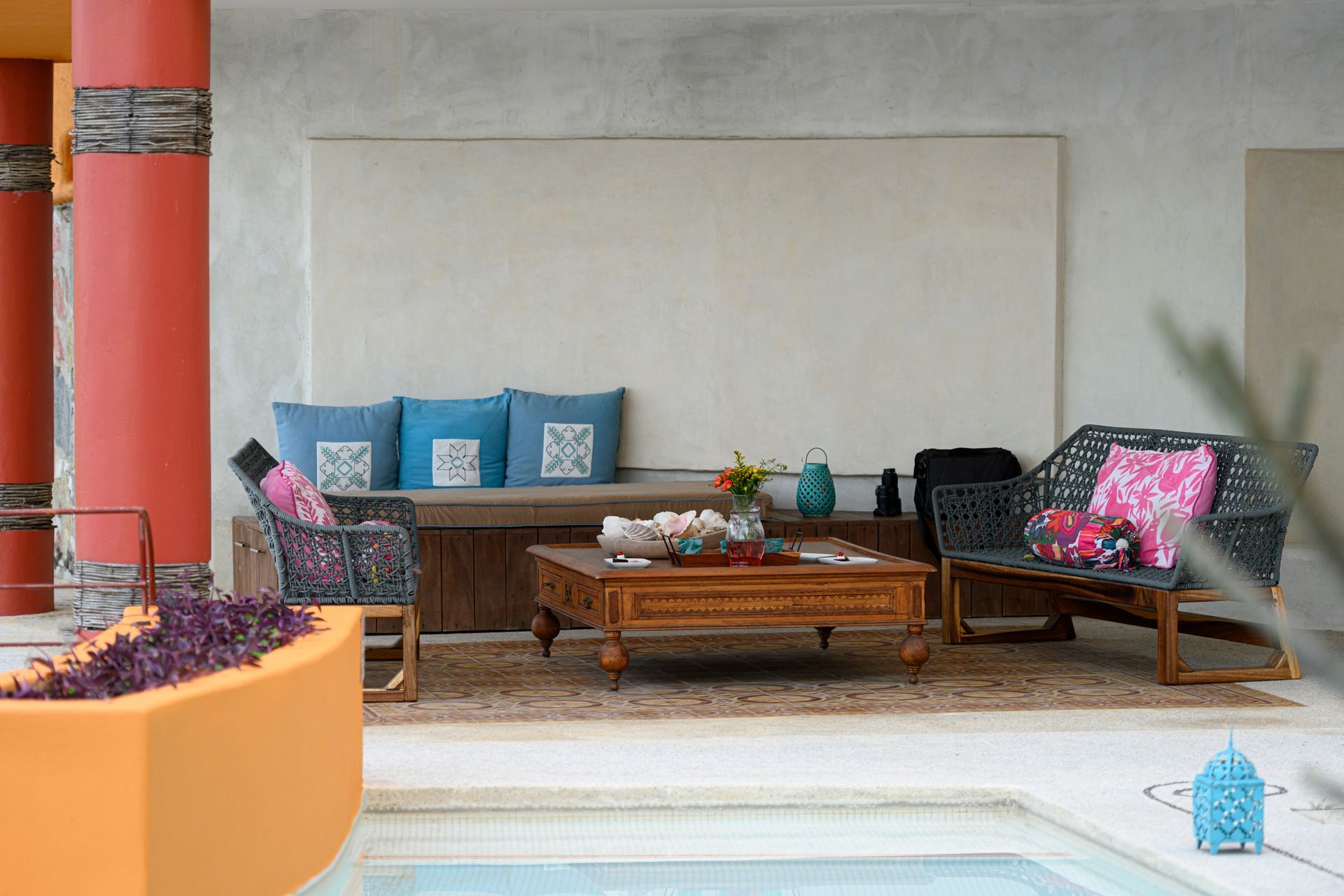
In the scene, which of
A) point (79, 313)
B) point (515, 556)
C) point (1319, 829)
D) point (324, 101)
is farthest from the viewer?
point (324, 101)

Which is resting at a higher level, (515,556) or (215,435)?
(215,435)

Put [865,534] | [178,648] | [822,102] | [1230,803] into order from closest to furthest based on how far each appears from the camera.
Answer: [178,648] < [1230,803] < [865,534] < [822,102]

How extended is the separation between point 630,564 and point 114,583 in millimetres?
1931

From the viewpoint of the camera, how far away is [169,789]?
9.46 ft

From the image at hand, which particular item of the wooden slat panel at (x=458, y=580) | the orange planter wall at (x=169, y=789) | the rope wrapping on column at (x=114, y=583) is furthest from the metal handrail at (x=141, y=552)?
the wooden slat panel at (x=458, y=580)

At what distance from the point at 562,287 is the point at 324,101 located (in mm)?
1670

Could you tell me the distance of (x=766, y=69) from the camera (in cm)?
841

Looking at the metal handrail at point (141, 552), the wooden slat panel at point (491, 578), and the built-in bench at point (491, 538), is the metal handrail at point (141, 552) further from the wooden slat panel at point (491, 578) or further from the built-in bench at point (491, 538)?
the wooden slat panel at point (491, 578)

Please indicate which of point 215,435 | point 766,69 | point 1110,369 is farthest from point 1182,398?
point 215,435

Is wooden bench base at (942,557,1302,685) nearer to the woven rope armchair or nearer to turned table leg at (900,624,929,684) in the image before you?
turned table leg at (900,624,929,684)

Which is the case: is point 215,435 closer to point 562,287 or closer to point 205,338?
point 562,287

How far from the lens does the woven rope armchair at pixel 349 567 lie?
568cm

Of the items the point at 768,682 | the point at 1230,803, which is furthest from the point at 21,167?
the point at 1230,803

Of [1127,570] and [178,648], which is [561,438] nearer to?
[1127,570]
